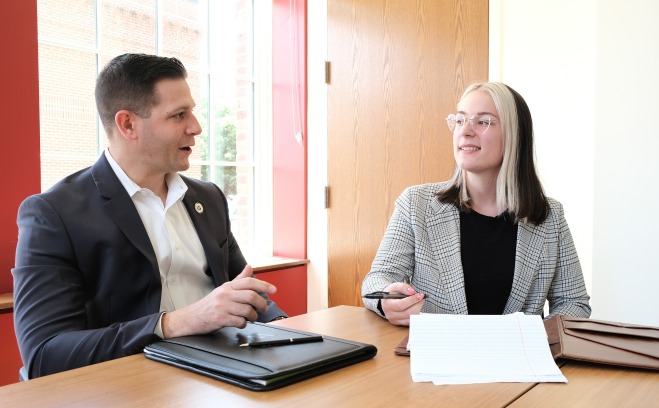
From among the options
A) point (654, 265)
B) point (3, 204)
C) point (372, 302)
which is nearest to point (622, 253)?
point (654, 265)

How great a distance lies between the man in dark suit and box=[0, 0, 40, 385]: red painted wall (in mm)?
647

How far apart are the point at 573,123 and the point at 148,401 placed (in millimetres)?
2109

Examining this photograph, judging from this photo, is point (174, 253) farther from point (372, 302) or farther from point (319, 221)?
point (319, 221)

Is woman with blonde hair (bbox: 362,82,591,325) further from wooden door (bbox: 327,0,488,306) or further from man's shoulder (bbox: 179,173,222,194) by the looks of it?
wooden door (bbox: 327,0,488,306)

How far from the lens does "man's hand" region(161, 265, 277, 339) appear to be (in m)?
1.21

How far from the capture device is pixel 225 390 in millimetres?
941

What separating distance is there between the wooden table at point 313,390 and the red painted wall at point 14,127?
4.35 ft

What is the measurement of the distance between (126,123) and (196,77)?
1607 mm

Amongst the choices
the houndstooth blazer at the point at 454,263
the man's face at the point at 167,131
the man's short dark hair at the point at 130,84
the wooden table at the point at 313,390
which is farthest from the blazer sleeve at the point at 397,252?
the man's short dark hair at the point at 130,84

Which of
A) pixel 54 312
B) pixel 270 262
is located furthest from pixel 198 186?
pixel 270 262

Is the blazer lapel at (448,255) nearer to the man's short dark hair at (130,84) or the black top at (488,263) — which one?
the black top at (488,263)

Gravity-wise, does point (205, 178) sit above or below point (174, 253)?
above

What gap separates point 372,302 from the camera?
1.54 metres

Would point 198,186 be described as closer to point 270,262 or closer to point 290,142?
point 270,262
